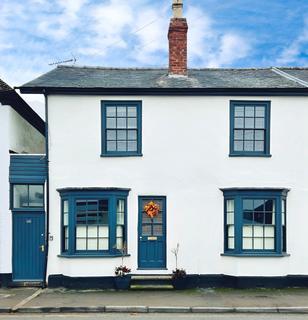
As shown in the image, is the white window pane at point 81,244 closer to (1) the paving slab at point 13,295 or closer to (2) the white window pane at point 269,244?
(1) the paving slab at point 13,295

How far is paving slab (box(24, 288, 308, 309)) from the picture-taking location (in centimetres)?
1462

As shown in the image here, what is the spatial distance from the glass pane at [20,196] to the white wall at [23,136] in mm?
1391

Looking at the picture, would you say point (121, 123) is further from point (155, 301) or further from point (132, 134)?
point (155, 301)

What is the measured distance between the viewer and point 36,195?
59.7ft

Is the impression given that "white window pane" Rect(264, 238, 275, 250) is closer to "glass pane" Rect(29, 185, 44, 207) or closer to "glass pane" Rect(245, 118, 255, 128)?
"glass pane" Rect(245, 118, 255, 128)

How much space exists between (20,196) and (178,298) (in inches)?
252

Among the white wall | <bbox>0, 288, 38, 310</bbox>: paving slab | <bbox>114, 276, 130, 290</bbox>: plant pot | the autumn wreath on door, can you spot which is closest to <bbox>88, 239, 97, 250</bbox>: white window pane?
<bbox>114, 276, 130, 290</bbox>: plant pot

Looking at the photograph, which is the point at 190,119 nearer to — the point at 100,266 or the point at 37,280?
the point at 100,266

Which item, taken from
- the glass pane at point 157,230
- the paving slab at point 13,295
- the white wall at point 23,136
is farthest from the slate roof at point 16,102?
the glass pane at point 157,230

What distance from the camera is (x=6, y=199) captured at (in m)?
17.8

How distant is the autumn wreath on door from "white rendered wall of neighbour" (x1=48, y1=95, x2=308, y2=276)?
347 millimetres

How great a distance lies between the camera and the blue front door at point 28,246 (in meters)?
17.8

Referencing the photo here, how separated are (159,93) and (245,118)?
300 centimetres

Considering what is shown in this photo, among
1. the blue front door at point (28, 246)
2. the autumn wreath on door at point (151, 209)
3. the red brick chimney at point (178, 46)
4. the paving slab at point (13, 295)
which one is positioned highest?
the red brick chimney at point (178, 46)
